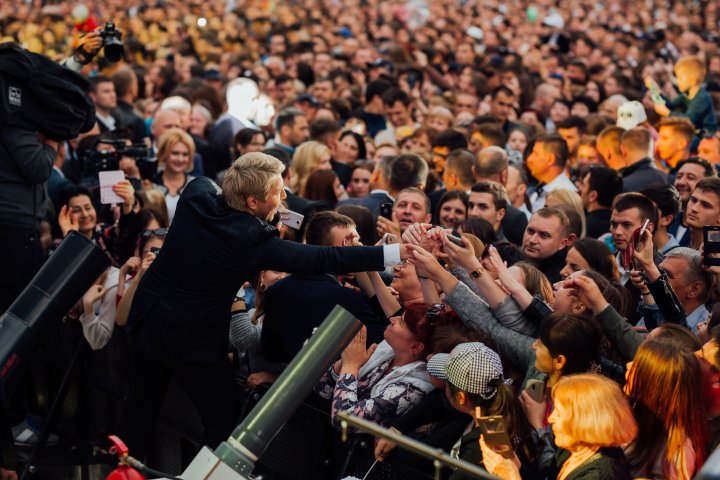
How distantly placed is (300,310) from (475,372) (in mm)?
1389

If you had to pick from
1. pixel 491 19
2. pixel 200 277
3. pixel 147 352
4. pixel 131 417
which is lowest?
pixel 491 19

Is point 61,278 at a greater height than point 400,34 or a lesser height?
greater

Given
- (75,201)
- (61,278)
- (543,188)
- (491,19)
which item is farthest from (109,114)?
(491,19)

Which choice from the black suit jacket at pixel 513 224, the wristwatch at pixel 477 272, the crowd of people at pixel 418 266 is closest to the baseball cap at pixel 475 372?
the crowd of people at pixel 418 266

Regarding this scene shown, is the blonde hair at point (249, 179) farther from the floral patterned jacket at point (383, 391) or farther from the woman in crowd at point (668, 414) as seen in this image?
the woman in crowd at point (668, 414)

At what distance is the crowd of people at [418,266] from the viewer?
376 cm

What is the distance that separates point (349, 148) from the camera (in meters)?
9.92

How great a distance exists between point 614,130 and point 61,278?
251 inches

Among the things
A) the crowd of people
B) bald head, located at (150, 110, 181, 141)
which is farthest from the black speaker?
bald head, located at (150, 110, 181, 141)

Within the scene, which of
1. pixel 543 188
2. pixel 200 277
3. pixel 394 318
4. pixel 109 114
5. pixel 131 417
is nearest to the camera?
pixel 394 318

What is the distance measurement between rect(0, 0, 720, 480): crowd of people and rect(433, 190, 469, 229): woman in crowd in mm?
14

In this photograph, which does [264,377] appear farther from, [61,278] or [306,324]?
[61,278]

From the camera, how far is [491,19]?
2656 centimetres

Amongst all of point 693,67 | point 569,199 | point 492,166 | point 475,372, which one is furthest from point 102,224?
point 693,67
